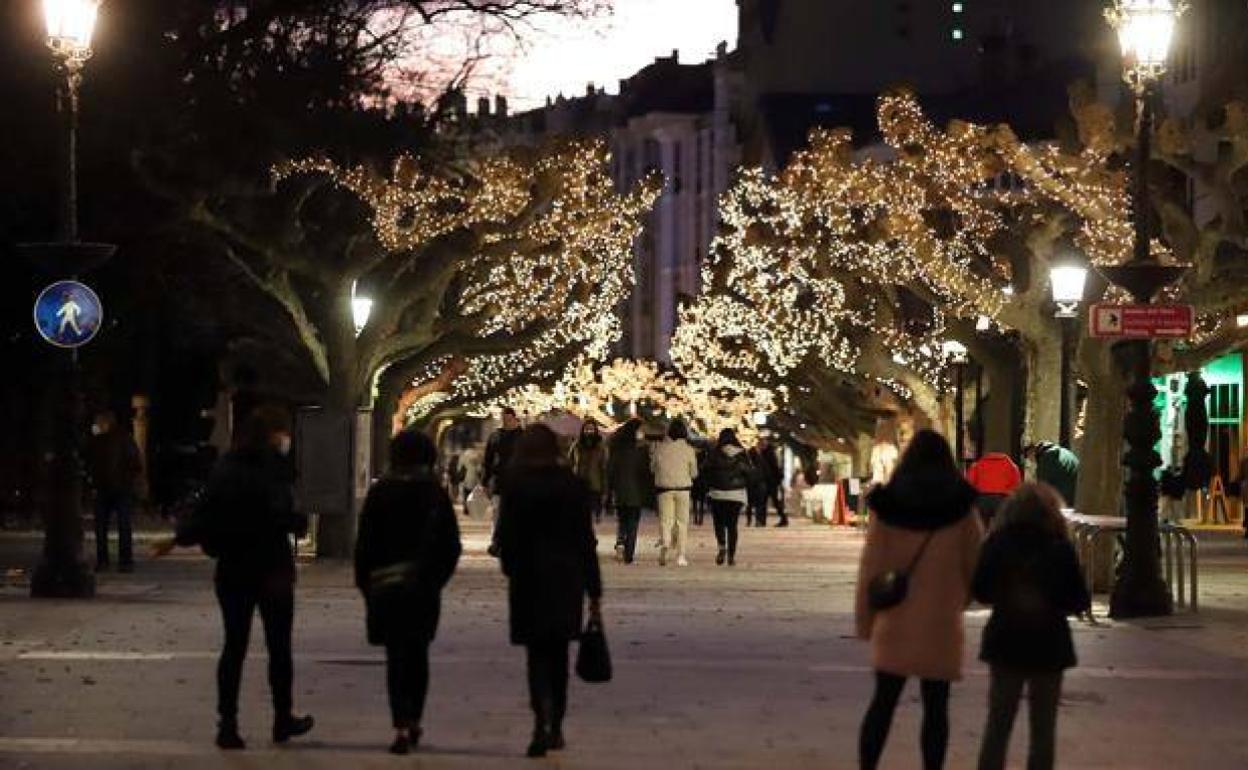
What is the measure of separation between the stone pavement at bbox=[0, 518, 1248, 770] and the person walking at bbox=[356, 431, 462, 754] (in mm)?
459

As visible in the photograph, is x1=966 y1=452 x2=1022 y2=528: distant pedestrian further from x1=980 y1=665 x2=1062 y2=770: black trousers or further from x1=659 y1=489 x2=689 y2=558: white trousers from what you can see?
x1=980 y1=665 x2=1062 y2=770: black trousers

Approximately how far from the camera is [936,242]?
41781 millimetres

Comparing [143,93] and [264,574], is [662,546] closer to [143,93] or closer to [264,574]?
[143,93]

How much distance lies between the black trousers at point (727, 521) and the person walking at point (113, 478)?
7.09 metres

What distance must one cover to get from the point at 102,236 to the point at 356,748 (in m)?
22.8

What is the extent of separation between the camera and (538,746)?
48.5 ft

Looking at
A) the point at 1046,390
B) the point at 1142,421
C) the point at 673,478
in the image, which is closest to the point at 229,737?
the point at 1142,421

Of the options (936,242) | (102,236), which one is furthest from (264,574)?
(936,242)

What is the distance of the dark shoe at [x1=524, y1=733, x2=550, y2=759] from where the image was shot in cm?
1477

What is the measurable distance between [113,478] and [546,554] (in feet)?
61.3

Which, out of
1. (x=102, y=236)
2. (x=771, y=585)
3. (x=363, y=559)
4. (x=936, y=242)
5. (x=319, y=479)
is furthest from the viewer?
(x=936, y=242)

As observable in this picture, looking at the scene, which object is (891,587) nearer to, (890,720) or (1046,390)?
(890,720)

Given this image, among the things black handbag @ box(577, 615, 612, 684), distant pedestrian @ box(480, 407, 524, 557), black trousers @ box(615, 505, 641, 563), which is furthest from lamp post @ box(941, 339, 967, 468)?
black handbag @ box(577, 615, 612, 684)

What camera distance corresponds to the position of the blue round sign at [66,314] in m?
26.4
